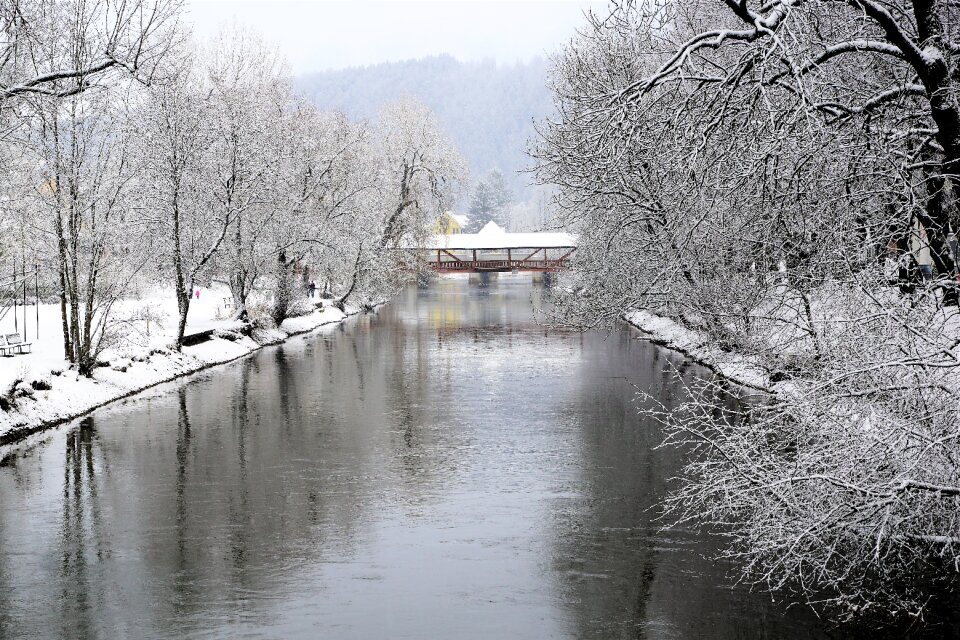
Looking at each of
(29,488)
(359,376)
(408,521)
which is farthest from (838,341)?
(359,376)

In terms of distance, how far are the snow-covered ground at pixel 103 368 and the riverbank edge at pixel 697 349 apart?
13.7 m

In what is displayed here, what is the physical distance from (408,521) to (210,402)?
12133 millimetres

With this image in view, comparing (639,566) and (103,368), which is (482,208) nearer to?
(103,368)

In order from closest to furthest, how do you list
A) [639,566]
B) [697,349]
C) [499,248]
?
[639,566] → [697,349] → [499,248]

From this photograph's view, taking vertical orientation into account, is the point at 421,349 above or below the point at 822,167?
below

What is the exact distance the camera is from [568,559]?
11258 millimetres

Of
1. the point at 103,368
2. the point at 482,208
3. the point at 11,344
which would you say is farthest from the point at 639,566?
the point at 482,208

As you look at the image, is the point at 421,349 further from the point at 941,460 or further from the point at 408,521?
the point at 941,460

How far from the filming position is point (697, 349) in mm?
31219

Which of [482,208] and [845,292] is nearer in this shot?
[845,292]

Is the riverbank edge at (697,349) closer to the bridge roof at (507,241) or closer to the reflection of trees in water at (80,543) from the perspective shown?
the reflection of trees in water at (80,543)

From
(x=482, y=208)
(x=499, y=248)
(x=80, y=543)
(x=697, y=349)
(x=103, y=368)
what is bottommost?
(x=80, y=543)

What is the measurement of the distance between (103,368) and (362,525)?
14963mm

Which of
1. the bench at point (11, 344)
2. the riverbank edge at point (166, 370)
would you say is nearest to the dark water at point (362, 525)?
the riverbank edge at point (166, 370)
